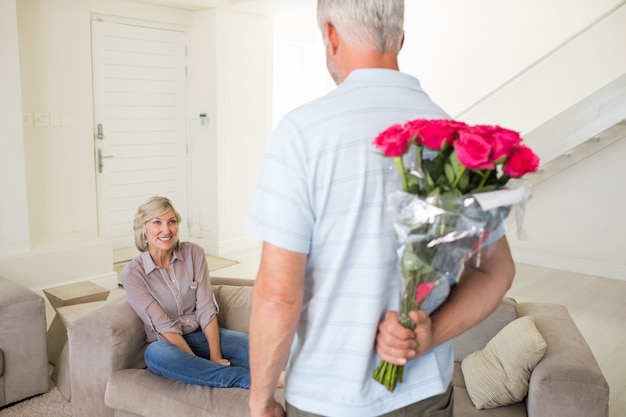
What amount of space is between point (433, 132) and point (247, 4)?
5601mm

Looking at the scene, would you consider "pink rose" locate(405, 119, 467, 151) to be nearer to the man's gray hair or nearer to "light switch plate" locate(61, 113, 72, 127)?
the man's gray hair

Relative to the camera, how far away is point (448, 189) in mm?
1060

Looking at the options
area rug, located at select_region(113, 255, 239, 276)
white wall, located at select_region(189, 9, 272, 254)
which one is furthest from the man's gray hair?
white wall, located at select_region(189, 9, 272, 254)

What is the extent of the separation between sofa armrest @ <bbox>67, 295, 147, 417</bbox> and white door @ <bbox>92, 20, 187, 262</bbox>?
342 cm

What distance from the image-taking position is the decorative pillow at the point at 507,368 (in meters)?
2.41

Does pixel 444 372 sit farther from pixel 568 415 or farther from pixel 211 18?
pixel 211 18

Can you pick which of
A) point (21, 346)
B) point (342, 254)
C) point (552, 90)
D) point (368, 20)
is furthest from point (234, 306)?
point (552, 90)

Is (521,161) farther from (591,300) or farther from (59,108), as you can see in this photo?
(59,108)

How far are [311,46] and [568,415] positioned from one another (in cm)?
677

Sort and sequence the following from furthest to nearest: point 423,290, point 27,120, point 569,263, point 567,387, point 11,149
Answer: point 569,263, point 27,120, point 11,149, point 567,387, point 423,290

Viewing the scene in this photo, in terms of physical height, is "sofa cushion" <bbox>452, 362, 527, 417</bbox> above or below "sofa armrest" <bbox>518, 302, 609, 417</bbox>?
below

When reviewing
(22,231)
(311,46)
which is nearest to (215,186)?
(22,231)

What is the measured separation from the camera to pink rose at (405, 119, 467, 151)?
41.2 inches

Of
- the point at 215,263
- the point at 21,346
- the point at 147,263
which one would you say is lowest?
the point at 215,263
